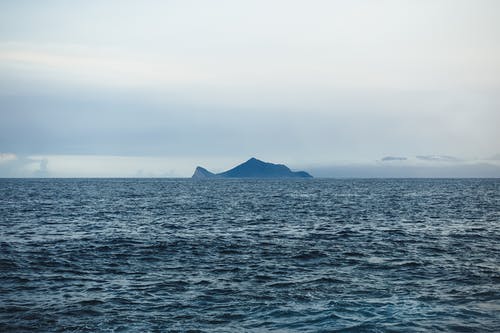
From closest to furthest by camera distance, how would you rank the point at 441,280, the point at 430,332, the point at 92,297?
the point at 430,332
the point at 92,297
the point at 441,280

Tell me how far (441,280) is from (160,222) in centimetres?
3608

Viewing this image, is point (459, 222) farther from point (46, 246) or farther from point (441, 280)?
point (46, 246)

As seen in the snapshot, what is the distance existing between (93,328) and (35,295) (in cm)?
611

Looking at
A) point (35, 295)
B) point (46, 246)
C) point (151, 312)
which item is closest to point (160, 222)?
point (46, 246)

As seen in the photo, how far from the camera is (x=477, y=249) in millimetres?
33906

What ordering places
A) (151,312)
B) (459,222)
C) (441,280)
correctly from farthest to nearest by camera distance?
(459,222)
(441,280)
(151,312)

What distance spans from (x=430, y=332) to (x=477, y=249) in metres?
20.6

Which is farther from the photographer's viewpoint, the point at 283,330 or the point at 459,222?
the point at 459,222

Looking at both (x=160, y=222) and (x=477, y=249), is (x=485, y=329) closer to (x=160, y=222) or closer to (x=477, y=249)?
(x=477, y=249)

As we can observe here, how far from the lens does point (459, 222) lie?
5338 centimetres

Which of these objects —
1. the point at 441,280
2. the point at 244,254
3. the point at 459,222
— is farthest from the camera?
the point at 459,222

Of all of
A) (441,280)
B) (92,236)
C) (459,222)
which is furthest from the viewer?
(459,222)

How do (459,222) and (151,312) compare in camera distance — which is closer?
(151,312)

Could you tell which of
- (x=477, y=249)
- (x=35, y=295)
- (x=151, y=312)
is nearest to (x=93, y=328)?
(x=151, y=312)
